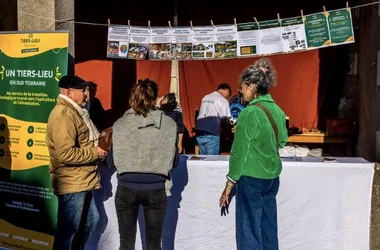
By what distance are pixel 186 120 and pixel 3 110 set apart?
509 cm

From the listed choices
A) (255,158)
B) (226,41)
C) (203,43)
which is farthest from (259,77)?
(203,43)

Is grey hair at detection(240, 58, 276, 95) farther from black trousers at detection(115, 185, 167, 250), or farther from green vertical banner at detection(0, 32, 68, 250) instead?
green vertical banner at detection(0, 32, 68, 250)

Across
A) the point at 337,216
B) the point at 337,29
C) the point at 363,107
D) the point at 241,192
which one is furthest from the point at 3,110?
the point at 363,107

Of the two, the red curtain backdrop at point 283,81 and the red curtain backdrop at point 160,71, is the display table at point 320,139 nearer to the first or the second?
the red curtain backdrop at point 283,81

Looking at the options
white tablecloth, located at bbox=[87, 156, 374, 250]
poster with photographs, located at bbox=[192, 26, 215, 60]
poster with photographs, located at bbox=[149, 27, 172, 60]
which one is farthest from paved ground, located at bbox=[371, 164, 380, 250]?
poster with photographs, located at bbox=[149, 27, 172, 60]

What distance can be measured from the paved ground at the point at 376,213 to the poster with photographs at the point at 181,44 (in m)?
2.99

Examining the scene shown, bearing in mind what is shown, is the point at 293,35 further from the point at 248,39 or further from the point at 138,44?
the point at 138,44

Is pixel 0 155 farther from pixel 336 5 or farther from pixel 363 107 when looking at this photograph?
pixel 336 5

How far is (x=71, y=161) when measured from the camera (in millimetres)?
4172

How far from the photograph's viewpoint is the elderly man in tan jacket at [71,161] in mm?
4203

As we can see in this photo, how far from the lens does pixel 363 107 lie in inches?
320

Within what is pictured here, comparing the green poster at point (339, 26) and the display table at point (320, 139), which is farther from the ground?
the green poster at point (339, 26)

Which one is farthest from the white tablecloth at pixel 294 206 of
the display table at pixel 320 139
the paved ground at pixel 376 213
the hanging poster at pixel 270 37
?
the display table at pixel 320 139

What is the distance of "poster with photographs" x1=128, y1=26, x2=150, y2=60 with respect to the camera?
6746 mm
